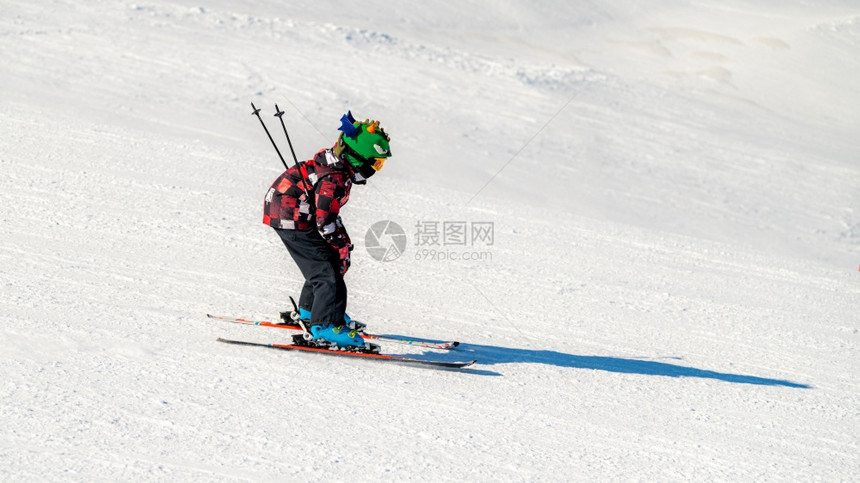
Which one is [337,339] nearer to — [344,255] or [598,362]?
[344,255]

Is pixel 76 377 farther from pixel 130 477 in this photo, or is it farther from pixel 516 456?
pixel 516 456

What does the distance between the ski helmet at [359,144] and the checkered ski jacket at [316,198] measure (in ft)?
0.21

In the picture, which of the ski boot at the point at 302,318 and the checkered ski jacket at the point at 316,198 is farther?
the ski boot at the point at 302,318

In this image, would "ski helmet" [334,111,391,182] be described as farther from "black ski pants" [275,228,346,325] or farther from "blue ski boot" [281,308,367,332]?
"blue ski boot" [281,308,367,332]

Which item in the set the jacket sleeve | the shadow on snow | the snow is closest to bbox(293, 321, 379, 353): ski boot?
the snow

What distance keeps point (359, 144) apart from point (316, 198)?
0.49 metres

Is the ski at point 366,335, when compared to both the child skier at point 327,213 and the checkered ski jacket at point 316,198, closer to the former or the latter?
the child skier at point 327,213

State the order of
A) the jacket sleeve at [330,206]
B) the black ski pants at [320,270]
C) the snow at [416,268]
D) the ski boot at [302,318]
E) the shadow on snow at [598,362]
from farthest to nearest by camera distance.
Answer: the shadow on snow at [598,362], the ski boot at [302,318], the black ski pants at [320,270], the jacket sleeve at [330,206], the snow at [416,268]

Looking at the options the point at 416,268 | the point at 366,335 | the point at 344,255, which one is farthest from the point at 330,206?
the point at 416,268

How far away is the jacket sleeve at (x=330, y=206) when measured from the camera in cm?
530

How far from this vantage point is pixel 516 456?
14.9 ft

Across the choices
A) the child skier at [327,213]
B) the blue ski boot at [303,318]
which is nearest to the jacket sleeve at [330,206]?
the child skier at [327,213]

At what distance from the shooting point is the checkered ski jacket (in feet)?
17.4

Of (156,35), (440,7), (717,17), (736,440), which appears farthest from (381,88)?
(717,17)
